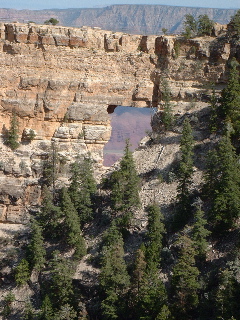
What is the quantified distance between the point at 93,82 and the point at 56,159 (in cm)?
815

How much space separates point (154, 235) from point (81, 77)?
18770 mm

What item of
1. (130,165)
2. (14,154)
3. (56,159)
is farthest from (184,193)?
(14,154)

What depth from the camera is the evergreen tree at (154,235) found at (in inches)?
1252

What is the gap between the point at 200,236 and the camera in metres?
30.7

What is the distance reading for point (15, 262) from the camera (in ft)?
126

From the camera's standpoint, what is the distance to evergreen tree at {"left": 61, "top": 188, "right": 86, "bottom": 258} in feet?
118

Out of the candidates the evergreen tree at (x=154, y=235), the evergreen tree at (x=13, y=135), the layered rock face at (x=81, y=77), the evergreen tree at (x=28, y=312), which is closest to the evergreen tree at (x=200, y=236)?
the evergreen tree at (x=154, y=235)

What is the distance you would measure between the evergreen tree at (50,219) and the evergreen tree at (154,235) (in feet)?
25.9

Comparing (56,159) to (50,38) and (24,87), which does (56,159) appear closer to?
(24,87)

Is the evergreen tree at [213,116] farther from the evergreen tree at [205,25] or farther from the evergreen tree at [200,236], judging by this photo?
the evergreen tree at [200,236]

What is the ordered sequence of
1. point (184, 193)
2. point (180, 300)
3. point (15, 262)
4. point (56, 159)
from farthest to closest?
point (56, 159) → point (15, 262) → point (184, 193) → point (180, 300)

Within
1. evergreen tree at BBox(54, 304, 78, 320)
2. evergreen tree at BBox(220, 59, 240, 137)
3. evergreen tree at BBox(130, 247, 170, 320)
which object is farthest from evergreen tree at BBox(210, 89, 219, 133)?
evergreen tree at BBox(54, 304, 78, 320)

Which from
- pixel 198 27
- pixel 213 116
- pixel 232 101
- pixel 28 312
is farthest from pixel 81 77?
pixel 28 312

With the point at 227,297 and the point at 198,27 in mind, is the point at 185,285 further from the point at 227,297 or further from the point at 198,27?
the point at 198,27
